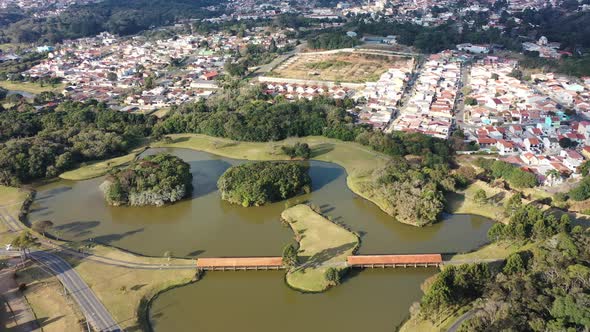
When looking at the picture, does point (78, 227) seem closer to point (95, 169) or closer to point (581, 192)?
point (95, 169)

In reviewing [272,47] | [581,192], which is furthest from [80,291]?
[272,47]

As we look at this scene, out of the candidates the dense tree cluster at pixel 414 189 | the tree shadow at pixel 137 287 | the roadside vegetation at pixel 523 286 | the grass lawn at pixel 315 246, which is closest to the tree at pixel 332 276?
the grass lawn at pixel 315 246

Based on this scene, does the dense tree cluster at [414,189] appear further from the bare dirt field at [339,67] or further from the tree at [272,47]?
the tree at [272,47]

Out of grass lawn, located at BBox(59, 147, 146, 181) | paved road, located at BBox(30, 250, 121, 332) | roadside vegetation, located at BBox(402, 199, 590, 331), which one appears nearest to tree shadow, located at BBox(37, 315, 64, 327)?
paved road, located at BBox(30, 250, 121, 332)

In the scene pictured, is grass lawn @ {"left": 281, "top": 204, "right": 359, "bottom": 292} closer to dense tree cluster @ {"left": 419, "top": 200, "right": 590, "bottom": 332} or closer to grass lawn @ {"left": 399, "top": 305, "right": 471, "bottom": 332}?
grass lawn @ {"left": 399, "top": 305, "right": 471, "bottom": 332}

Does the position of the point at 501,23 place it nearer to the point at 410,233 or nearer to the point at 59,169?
the point at 410,233

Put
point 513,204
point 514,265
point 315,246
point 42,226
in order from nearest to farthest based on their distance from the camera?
point 514,265
point 315,246
point 42,226
point 513,204
